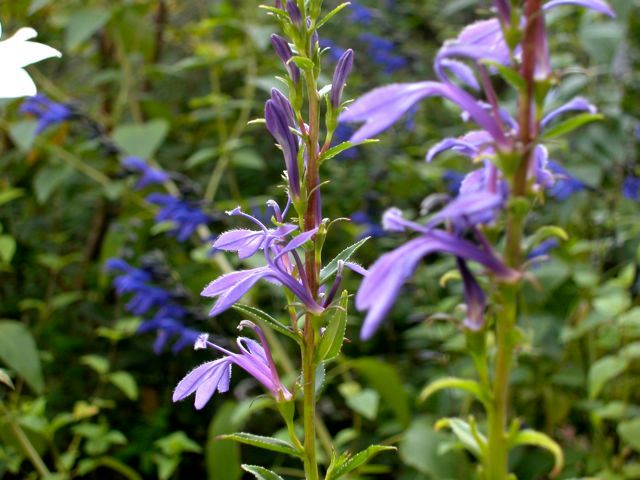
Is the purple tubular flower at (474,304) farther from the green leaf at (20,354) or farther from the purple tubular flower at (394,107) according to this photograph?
the green leaf at (20,354)

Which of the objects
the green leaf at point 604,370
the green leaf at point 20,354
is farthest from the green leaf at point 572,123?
the green leaf at point 20,354

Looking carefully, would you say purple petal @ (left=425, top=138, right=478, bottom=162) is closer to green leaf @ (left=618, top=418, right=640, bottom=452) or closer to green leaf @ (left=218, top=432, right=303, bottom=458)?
green leaf @ (left=218, top=432, right=303, bottom=458)

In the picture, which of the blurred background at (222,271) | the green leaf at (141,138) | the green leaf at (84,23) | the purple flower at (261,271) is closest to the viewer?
the purple flower at (261,271)

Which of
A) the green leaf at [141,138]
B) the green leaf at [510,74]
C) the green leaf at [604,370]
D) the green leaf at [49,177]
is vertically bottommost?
the green leaf at [604,370]

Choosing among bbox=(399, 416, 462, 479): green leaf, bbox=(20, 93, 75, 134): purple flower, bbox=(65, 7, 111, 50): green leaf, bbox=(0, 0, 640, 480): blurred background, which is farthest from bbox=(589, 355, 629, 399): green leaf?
bbox=(65, 7, 111, 50): green leaf

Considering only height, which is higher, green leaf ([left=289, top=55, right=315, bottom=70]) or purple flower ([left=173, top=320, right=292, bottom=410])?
green leaf ([left=289, top=55, right=315, bottom=70])

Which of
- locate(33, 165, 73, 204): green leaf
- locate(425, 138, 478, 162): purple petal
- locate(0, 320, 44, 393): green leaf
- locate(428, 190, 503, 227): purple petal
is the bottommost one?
locate(0, 320, 44, 393): green leaf
